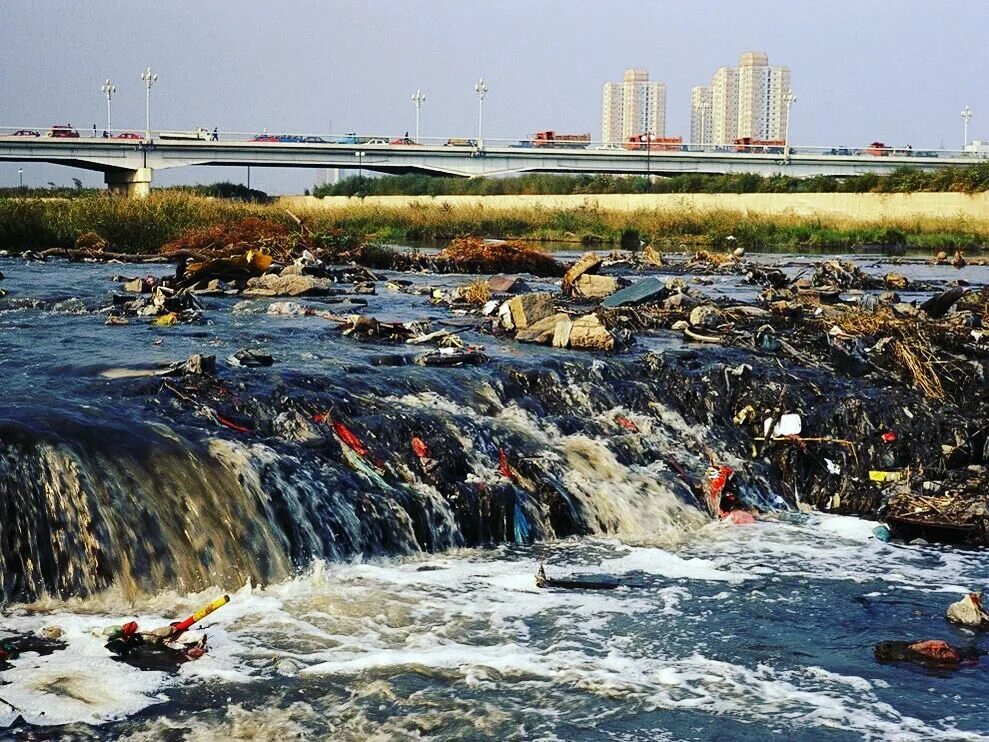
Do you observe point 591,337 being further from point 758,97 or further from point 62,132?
point 758,97

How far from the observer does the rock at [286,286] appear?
17875 mm

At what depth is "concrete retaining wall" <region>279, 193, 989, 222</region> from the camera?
5678 centimetres

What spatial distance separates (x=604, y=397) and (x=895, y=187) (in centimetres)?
5242

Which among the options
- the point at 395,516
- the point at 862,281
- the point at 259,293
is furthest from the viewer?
the point at 862,281

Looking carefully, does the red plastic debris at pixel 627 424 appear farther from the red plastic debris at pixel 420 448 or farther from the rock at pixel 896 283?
the rock at pixel 896 283

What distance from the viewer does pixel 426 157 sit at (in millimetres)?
73625

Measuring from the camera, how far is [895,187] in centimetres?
5969

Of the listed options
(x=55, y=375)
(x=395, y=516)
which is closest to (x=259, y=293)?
(x=55, y=375)

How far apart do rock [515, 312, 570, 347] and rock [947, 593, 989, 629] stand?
703cm

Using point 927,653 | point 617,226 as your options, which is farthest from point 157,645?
point 617,226

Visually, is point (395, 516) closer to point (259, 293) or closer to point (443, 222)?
point (259, 293)

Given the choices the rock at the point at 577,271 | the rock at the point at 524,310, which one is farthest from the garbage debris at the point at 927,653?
the rock at the point at 577,271

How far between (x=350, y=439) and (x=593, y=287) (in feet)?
31.2

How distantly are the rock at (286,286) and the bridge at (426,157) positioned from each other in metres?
50.3
